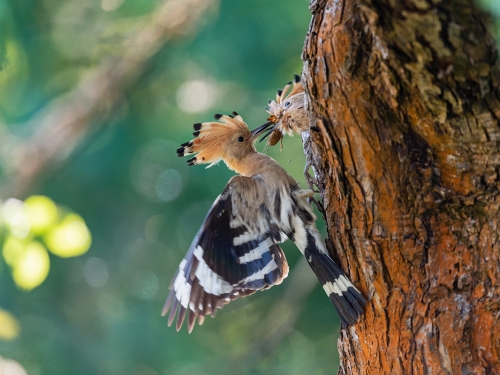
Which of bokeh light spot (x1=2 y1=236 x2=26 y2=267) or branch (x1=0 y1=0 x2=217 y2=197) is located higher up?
branch (x1=0 y1=0 x2=217 y2=197)

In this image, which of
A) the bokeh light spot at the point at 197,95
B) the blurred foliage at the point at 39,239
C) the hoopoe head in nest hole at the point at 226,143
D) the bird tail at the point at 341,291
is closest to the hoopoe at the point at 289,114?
the hoopoe head in nest hole at the point at 226,143

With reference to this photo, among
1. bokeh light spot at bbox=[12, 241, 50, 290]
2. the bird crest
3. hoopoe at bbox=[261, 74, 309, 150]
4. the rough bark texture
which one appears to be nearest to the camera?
the rough bark texture

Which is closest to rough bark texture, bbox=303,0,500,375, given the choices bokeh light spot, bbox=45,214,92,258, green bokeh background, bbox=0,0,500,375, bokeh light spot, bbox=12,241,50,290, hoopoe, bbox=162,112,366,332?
hoopoe, bbox=162,112,366,332

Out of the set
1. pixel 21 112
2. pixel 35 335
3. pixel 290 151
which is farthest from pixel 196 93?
pixel 35 335

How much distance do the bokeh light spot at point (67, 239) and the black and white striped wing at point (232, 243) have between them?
0.38 m

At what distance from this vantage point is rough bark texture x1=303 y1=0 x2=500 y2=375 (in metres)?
0.92

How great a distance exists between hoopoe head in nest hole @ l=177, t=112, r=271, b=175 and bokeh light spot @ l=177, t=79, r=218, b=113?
31.4 inches

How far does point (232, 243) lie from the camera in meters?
1.75

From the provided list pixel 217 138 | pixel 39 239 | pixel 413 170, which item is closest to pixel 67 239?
pixel 39 239

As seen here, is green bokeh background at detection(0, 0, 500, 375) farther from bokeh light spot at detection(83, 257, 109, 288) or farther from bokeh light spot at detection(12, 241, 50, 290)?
bokeh light spot at detection(12, 241, 50, 290)

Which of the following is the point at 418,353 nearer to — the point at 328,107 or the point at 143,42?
the point at 328,107

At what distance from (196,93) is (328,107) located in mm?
1827

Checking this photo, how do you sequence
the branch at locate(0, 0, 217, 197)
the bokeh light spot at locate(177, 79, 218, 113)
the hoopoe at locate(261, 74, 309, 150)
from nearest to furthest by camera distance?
1. the hoopoe at locate(261, 74, 309, 150)
2. the branch at locate(0, 0, 217, 197)
3. the bokeh light spot at locate(177, 79, 218, 113)

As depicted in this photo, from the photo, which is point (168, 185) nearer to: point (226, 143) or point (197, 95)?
point (197, 95)
